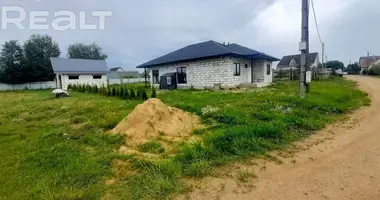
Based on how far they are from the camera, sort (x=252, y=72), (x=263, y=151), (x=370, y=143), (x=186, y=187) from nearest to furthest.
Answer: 1. (x=186, y=187)
2. (x=263, y=151)
3. (x=370, y=143)
4. (x=252, y=72)

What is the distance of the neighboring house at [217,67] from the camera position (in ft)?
57.4

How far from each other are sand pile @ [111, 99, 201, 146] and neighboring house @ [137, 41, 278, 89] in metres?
11.5

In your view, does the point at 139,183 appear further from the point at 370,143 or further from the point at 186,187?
the point at 370,143

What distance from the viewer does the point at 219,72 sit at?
58.3 feet

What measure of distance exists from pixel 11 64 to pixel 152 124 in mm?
41523

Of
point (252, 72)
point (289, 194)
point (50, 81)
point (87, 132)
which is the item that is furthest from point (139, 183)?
point (50, 81)

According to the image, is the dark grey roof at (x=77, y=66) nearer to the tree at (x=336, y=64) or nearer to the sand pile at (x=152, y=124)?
the sand pile at (x=152, y=124)

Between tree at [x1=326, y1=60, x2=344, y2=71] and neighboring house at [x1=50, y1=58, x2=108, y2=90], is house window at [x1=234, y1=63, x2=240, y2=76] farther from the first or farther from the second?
tree at [x1=326, y1=60, x2=344, y2=71]

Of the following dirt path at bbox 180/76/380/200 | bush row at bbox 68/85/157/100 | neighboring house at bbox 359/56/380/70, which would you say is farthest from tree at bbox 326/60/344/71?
dirt path at bbox 180/76/380/200

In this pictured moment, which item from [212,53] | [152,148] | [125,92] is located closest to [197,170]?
[152,148]

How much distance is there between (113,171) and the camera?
3.67m

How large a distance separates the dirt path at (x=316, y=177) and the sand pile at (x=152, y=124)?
227 cm

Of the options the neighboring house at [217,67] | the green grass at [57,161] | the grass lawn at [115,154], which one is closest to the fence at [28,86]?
the neighboring house at [217,67]

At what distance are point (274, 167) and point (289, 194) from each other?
814 millimetres
